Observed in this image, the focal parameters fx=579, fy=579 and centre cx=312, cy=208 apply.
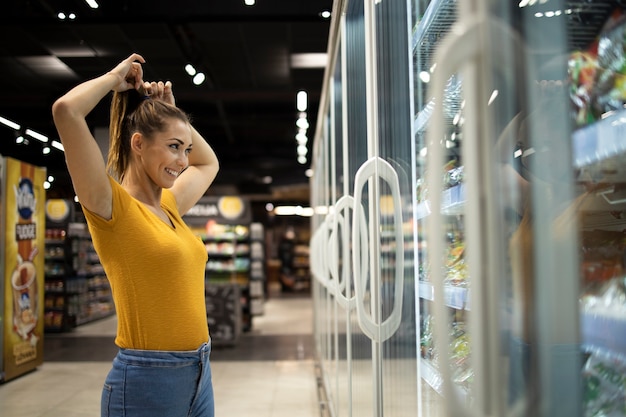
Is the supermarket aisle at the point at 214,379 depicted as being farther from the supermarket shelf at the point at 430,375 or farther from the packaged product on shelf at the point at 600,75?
the packaged product on shelf at the point at 600,75

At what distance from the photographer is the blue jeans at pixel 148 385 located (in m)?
1.37

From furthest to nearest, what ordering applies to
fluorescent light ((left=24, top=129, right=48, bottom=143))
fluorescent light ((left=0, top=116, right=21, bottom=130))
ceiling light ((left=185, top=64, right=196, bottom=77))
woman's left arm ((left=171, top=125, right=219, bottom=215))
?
fluorescent light ((left=0, top=116, right=21, bottom=130)) < fluorescent light ((left=24, top=129, right=48, bottom=143)) < ceiling light ((left=185, top=64, right=196, bottom=77)) < woman's left arm ((left=171, top=125, right=219, bottom=215))

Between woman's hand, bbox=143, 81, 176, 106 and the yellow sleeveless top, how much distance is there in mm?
391

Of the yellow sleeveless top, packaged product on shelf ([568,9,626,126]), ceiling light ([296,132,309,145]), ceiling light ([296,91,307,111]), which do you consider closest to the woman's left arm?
the yellow sleeveless top

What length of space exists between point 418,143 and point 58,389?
4.28 metres

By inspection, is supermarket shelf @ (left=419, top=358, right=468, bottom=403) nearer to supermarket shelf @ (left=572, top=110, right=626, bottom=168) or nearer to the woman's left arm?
supermarket shelf @ (left=572, top=110, right=626, bottom=168)

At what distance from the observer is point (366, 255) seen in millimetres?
1793

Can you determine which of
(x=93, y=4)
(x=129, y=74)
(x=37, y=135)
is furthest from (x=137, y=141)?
(x=93, y=4)

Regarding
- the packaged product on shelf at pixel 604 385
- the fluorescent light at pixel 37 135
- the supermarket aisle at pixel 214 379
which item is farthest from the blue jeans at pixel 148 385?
the fluorescent light at pixel 37 135

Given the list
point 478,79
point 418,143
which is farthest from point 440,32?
point 478,79

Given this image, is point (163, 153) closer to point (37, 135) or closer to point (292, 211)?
point (37, 135)

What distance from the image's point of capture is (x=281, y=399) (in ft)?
16.6

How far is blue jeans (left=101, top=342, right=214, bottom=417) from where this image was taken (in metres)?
1.37

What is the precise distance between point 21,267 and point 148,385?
208 inches
